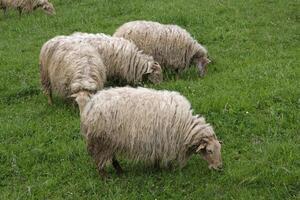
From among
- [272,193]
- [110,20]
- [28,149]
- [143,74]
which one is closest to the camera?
[272,193]

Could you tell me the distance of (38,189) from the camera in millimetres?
7109

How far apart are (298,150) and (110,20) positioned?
366 inches

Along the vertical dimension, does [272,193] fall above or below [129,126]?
below

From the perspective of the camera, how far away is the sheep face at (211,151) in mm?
7000

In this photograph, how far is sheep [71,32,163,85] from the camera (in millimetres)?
10367

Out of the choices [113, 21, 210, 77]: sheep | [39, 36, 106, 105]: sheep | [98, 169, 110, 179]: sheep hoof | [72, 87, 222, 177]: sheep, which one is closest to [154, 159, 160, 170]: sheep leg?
[72, 87, 222, 177]: sheep

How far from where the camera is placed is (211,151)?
700 cm

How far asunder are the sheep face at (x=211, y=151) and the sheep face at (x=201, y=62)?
4538 millimetres

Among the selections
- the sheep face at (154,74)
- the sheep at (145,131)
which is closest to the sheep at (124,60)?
the sheep face at (154,74)

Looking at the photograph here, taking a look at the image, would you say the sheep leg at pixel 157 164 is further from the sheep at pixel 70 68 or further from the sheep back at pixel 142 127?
Answer: the sheep at pixel 70 68

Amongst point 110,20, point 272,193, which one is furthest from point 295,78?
point 110,20

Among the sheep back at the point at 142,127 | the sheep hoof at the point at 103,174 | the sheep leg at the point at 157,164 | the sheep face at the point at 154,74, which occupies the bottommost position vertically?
the sheep hoof at the point at 103,174

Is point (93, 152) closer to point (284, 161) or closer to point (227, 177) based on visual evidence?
point (227, 177)

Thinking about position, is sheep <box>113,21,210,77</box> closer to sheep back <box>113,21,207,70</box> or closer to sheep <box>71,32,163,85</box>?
sheep back <box>113,21,207,70</box>
